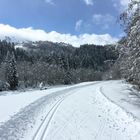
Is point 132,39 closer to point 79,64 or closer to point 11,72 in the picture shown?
point 11,72

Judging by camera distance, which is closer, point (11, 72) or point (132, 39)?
point (132, 39)

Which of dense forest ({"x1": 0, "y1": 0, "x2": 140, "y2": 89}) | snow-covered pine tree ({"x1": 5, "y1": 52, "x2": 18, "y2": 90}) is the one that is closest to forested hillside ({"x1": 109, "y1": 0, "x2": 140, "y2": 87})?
dense forest ({"x1": 0, "y1": 0, "x2": 140, "y2": 89})

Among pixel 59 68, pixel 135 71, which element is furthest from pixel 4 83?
pixel 135 71

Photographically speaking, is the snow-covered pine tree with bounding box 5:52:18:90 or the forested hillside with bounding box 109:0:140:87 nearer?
the forested hillside with bounding box 109:0:140:87

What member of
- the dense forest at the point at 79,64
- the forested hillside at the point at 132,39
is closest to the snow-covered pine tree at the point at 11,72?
the dense forest at the point at 79,64

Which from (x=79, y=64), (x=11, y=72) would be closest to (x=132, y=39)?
(x=11, y=72)

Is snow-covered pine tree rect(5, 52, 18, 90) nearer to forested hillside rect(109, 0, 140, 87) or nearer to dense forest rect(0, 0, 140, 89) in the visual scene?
dense forest rect(0, 0, 140, 89)

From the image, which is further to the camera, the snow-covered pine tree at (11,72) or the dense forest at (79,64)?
the snow-covered pine tree at (11,72)

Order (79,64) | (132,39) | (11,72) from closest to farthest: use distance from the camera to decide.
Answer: (132,39)
(11,72)
(79,64)

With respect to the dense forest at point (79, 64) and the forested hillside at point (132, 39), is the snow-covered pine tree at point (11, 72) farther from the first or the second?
the forested hillside at point (132, 39)

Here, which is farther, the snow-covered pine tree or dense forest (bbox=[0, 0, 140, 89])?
the snow-covered pine tree

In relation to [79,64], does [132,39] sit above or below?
below

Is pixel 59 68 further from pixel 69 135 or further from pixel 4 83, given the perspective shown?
pixel 69 135

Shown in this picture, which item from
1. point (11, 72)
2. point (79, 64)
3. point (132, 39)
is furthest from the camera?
point (79, 64)
